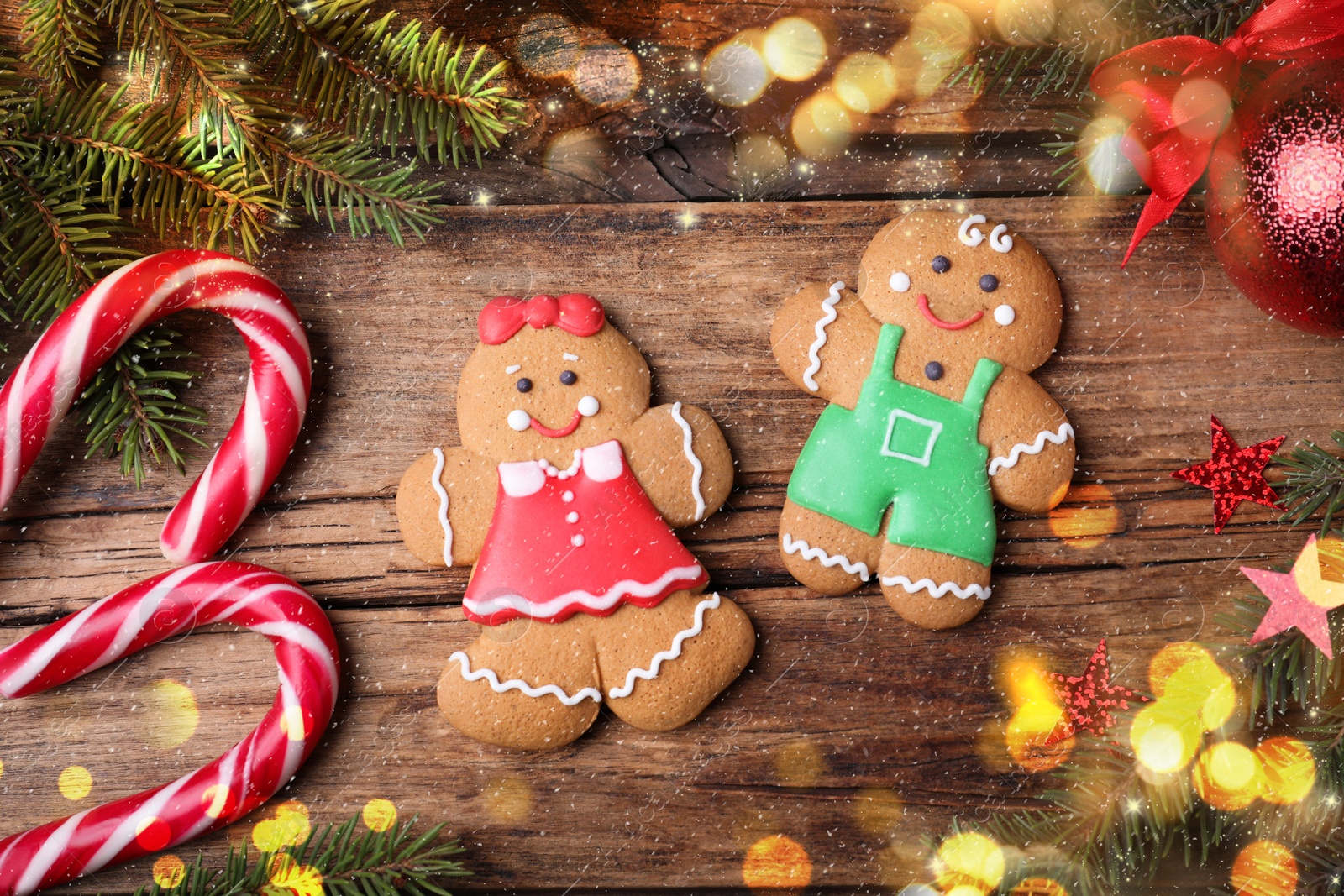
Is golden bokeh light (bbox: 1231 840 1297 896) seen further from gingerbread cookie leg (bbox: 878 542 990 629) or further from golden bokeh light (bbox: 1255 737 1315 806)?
gingerbread cookie leg (bbox: 878 542 990 629)

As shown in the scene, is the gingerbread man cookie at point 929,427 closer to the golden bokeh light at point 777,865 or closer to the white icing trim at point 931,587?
the white icing trim at point 931,587

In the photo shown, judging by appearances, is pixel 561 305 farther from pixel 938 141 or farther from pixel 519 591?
pixel 938 141

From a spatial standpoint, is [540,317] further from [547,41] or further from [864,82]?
[864,82]

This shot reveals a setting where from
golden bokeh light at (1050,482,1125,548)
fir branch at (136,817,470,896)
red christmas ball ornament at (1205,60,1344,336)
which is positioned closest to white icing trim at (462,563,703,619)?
fir branch at (136,817,470,896)

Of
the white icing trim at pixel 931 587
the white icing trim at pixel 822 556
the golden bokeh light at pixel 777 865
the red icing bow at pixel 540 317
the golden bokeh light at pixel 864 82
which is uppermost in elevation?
the golden bokeh light at pixel 864 82

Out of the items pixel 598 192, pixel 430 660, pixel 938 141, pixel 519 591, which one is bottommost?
pixel 430 660

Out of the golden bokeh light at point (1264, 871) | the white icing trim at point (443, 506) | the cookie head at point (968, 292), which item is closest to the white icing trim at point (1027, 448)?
the cookie head at point (968, 292)

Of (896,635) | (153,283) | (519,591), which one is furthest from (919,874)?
(153,283)
